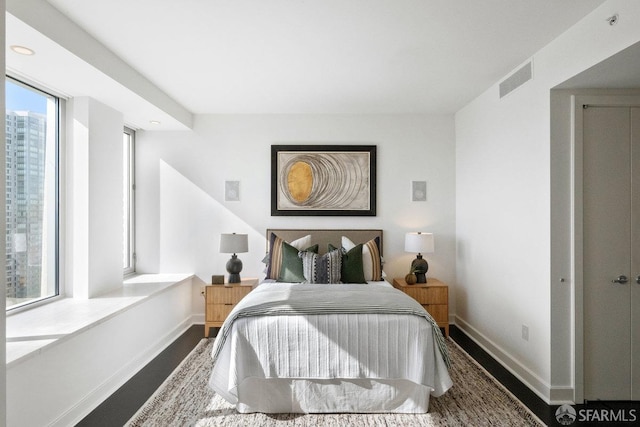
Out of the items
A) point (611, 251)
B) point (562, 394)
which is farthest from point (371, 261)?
point (611, 251)

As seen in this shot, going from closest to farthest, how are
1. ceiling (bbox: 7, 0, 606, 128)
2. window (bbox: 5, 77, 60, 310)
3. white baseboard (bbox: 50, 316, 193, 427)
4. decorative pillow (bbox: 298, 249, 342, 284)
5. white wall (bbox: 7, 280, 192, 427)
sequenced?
1. white wall (bbox: 7, 280, 192, 427)
2. ceiling (bbox: 7, 0, 606, 128)
3. white baseboard (bbox: 50, 316, 193, 427)
4. window (bbox: 5, 77, 60, 310)
5. decorative pillow (bbox: 298, 249, 342, 284)

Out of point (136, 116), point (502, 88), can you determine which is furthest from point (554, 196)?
point (136, 116)

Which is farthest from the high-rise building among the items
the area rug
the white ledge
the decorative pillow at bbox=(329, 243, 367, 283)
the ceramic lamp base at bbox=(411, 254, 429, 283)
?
the ceramic lamp base at bbox=(411, 254, 429, 283)

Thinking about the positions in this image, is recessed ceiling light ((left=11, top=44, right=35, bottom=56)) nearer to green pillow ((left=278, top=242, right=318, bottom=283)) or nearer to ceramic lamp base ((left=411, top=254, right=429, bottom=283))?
green pillow ((left=278, top=242, right=318, bottom=283))

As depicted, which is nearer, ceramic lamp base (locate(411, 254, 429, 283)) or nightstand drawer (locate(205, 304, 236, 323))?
nightstand drawer (locate(205, 304, 236, 323))

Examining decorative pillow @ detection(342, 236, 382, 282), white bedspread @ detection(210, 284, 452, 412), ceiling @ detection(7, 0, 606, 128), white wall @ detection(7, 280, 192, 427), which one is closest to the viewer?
white wall @ detection(7, 280, 192, 427)

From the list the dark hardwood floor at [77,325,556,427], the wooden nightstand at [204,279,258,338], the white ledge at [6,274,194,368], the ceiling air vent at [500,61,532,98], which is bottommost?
the dark hardwood floor at [77,325,556,427]

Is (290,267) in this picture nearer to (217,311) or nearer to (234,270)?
(234,270)

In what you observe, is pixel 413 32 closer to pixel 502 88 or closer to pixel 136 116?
pixel 502 88

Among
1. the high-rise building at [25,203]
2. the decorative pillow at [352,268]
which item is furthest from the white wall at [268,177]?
the high-rise building at [25,203]

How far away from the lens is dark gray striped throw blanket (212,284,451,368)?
107 inches

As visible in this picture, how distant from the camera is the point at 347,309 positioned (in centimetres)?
275

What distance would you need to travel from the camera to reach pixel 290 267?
13.3ft

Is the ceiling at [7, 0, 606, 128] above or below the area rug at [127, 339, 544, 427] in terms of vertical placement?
above
